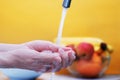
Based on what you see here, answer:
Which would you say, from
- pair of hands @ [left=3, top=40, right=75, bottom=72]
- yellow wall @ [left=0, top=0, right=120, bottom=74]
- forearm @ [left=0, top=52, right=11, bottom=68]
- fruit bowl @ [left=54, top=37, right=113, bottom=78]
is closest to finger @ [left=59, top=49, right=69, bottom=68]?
pair of hands @ [left=3, top=40, right=75, bottom=72]

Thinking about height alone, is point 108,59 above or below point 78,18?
below

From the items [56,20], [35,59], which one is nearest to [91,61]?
[56,20]

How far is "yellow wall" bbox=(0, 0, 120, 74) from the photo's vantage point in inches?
41.7

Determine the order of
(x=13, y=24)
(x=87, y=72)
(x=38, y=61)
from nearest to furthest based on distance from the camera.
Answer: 1. (x=38, y=61)
2. (x=87, y=72)
3. (x=13, y=24)

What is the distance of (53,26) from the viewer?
3.56ft

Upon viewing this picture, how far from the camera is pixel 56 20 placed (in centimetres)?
108

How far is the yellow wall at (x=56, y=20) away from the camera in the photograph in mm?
1060

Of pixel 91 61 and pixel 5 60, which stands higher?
pixel 91 61

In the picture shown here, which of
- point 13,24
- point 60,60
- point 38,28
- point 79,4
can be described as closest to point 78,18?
point 79,4

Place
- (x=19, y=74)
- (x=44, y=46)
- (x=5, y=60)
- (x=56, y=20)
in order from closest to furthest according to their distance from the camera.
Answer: (x=5, y=60), (x=44, y=46), (x=19, y=74), (x=56, y=20)

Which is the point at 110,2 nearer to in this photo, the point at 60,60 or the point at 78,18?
the point at 78,18

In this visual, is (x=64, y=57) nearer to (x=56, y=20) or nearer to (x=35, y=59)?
(x=35, y=59)

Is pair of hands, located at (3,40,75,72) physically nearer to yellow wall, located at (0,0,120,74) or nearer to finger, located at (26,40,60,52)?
finger, located at (26,40,60,52)

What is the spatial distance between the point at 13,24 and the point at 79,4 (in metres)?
0.29
